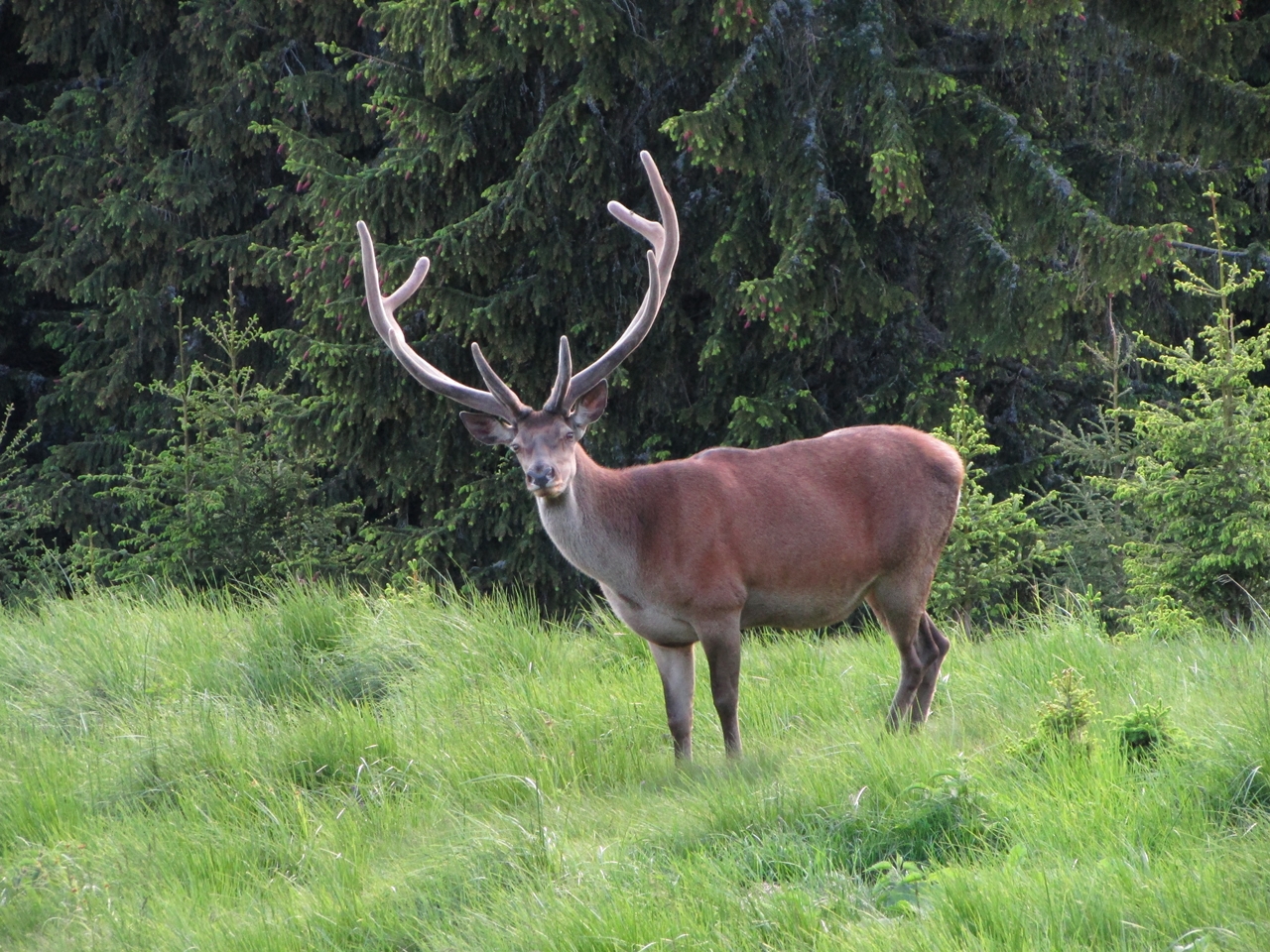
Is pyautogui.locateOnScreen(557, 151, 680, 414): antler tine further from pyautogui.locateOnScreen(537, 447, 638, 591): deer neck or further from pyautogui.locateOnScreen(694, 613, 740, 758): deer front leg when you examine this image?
pyautogui.locateOnScreen(694, 613, 740, 758): deer front leg

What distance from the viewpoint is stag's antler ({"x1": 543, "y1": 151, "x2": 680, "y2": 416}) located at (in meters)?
6.04

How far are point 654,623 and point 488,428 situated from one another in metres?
1.07

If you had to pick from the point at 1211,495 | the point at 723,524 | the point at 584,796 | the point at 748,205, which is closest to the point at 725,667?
the point at 723,524

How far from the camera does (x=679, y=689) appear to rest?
6.13 metres

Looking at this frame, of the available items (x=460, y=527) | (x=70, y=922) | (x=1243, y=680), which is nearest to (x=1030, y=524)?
(x=1243, y=680)

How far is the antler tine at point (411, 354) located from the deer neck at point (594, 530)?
41cm

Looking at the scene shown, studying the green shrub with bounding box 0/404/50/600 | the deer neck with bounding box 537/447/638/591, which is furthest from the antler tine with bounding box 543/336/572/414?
the green shrub with bounding box 0/404/50/600

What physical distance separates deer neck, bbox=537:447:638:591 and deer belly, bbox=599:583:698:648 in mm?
81

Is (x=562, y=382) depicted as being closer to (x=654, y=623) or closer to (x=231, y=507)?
(x=654, y=623)

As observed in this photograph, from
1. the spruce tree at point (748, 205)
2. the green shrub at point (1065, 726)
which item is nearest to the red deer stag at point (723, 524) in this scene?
the green shrub at point (1065, 726)

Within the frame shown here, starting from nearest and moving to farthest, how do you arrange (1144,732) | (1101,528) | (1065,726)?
(1144,732), (1065,726), (1101,528)

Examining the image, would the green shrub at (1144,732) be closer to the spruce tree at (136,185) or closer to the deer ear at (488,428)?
the deer ear at (488,428)

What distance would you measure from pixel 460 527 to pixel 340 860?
249 inches

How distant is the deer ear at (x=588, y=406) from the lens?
242 inches
